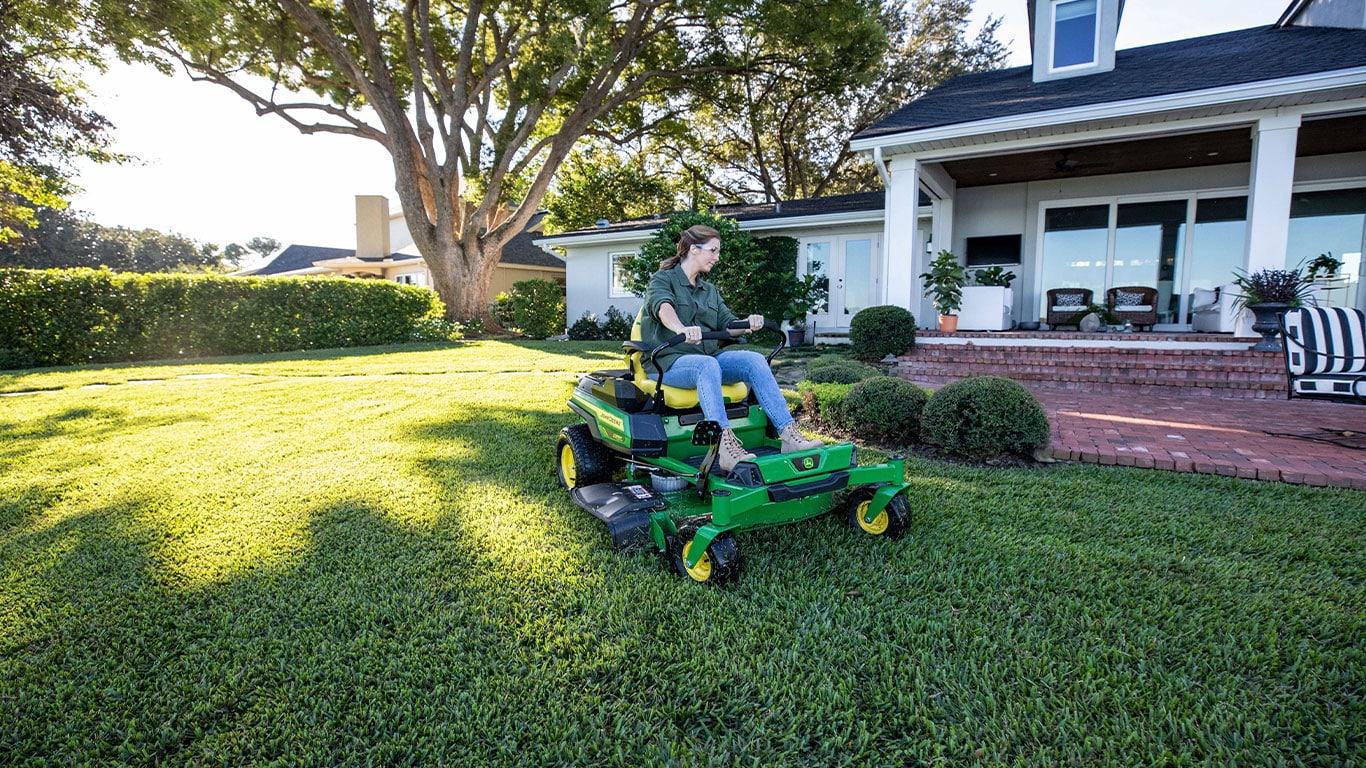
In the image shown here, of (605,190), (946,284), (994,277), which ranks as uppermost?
(605,190)

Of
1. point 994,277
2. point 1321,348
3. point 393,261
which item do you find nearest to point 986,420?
point 1321,348

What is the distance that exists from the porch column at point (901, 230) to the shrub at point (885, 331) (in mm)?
560

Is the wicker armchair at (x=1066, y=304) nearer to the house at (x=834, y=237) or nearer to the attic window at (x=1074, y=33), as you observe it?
the house at (x=834, y=237)

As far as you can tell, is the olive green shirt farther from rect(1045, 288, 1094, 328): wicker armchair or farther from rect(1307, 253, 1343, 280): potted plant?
rect(1307, 253, 1343, 280): potted plant

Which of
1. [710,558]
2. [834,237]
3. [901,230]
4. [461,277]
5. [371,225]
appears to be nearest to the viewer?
[710,558]

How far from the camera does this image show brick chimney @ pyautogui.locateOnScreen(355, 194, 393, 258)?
2556cm

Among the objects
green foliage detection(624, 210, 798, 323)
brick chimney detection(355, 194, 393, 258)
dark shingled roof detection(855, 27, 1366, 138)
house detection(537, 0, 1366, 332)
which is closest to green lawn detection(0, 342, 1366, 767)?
house detection(537, 0, 1366, 332)

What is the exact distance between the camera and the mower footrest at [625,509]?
8.26ft

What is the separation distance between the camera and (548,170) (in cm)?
1508

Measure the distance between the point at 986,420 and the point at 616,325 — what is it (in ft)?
37.3

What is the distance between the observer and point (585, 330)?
14898 millimetres

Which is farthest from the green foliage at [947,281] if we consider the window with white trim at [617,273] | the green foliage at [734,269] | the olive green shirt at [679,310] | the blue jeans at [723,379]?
the window with white trim at [617,273]

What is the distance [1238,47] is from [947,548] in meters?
10.7

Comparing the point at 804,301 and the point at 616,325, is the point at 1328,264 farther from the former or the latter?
the point at 616,325
